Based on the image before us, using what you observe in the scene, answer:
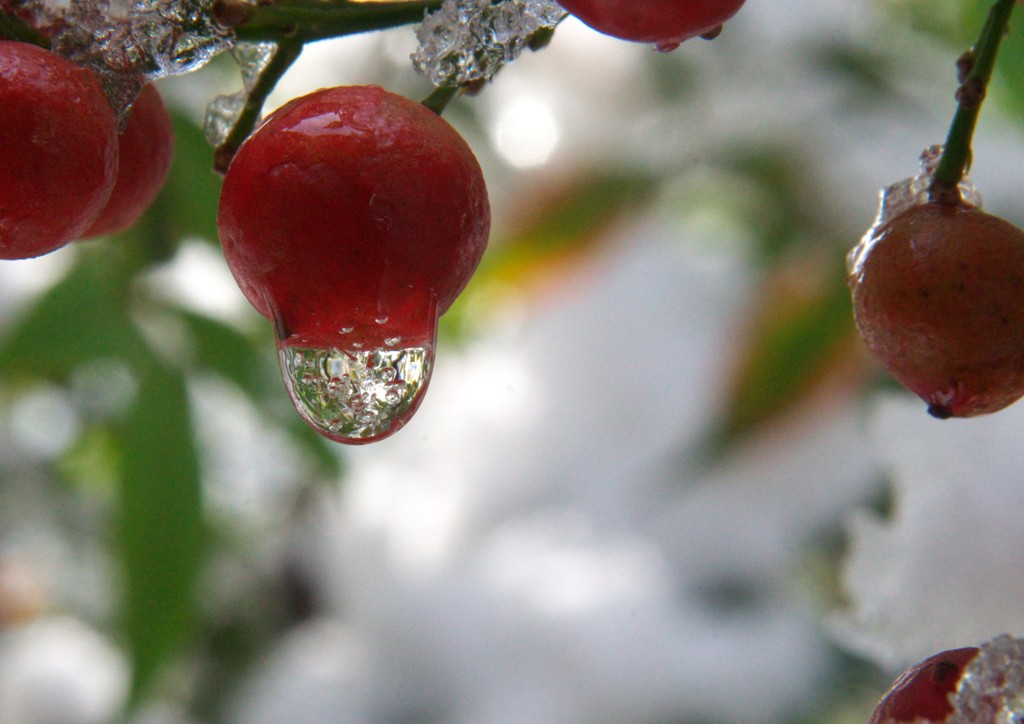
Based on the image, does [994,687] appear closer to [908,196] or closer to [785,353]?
[908,196]

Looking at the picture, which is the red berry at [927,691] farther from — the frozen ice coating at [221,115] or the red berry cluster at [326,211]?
the frozen ice coating at [221,115]

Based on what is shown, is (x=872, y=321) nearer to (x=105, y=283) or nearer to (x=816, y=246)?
(x=105, y=283)

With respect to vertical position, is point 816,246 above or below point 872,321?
below

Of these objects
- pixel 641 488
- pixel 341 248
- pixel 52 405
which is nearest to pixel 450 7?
A: pixel 341 248

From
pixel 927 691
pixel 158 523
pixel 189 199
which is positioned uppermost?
pixel 927 691

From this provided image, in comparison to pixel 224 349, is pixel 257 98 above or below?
above

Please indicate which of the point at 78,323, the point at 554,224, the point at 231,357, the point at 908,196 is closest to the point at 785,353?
the point at 554,224
